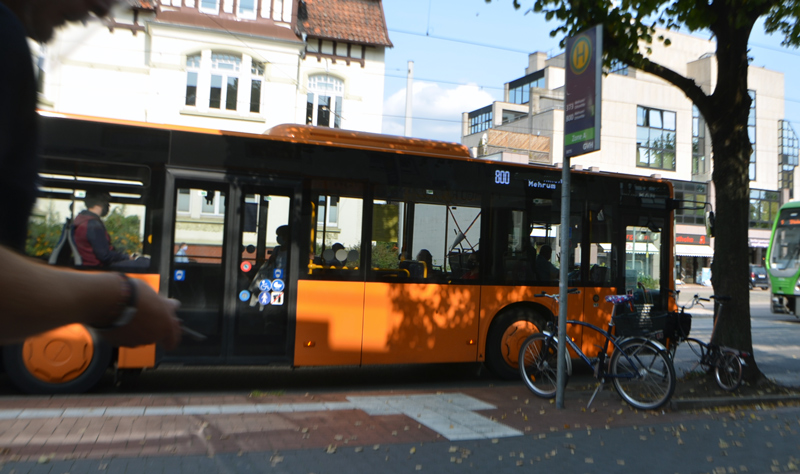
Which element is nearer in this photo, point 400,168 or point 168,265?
point 168,265

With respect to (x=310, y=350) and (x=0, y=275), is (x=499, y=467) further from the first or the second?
(x=0, y=275)

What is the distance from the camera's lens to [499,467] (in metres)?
4.96

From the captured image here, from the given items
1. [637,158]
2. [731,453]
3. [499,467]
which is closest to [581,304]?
[731,453]

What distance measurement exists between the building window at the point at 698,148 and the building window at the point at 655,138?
6.22ft

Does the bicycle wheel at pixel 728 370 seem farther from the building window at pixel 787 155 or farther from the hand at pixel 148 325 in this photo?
the building window at pixel 787 155

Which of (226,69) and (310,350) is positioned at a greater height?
(226,69)

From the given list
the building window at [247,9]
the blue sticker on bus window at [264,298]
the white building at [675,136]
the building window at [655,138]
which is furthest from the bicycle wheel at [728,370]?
the building window at [655,138]

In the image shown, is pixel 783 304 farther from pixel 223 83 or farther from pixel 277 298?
pixel 223 83

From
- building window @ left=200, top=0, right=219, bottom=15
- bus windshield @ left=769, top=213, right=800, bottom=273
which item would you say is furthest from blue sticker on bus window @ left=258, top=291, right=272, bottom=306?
bus windshield @ left=769, top=213, right=800, bottom=273

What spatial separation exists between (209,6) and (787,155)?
164ft

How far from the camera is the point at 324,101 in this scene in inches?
944

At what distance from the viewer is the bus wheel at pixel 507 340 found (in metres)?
8.66

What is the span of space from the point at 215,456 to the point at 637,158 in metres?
45.4

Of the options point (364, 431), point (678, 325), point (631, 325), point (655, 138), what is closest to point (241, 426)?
point (364, 431)
